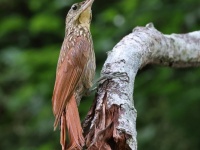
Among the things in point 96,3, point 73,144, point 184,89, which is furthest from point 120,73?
point 96,3

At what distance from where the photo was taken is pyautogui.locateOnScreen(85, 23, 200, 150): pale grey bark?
134 inches

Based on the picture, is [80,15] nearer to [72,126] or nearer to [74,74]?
[74,74]

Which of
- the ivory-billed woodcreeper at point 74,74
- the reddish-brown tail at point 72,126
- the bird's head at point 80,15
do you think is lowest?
the reddish-brown tail at point 72,126

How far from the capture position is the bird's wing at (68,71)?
4133 mm

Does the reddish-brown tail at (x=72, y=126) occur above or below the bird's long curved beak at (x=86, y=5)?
below

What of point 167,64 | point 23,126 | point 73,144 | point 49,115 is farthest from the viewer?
point 23,126

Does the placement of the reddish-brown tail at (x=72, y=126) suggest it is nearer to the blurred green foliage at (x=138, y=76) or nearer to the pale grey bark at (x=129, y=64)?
the pale grey bark at (x=129, y=64)

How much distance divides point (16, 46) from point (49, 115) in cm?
112

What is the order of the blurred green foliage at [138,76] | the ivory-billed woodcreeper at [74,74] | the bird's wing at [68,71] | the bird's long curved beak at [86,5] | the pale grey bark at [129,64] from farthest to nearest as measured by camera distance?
the blurred green foliage at [138,76] → the bird's long curved beak at [86,5] → the bird's wing at [68,71] → the ivory-billed woodcreeper at [74,74] → the pale grey bark at [129,64]

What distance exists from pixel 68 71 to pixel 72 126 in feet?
2.77

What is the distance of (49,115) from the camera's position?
6.58 m

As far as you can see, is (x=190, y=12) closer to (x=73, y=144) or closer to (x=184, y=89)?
(x=184, y=89)

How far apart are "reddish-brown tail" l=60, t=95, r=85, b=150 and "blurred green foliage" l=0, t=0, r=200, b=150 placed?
2043mm

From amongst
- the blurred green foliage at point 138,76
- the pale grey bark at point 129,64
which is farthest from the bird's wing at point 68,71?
the blurred green foliage at point 138,76
